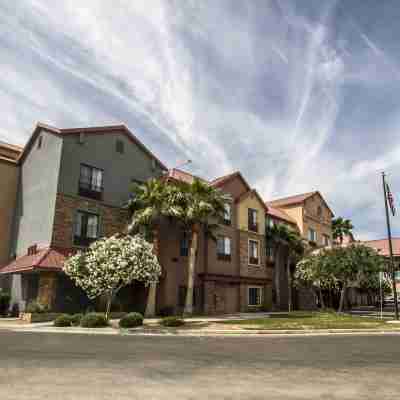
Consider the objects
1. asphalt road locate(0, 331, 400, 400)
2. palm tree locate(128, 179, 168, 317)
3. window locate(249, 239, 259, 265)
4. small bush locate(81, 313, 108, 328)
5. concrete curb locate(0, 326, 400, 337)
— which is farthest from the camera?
window locate(249, 239, 259, 265)

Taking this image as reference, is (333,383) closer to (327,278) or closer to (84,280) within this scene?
(84,280)

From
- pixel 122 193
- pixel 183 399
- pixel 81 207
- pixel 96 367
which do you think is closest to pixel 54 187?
pixel 81 207

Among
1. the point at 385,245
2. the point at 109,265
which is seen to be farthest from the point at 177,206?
the point at 385,245

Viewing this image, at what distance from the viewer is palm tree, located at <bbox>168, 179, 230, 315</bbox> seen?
2859 cm

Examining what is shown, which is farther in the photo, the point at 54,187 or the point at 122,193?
the point at 122,193

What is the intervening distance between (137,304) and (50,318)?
299 inches

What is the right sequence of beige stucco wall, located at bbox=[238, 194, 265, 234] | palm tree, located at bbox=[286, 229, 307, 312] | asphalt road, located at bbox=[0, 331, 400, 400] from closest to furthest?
asphalt road, located at bbox=[0, 331, 400, 400] < beige stucco wall, located at bbox=[238, 194, 265, 234] < palm tree, located at bbox=[286, 229, 307, 312]

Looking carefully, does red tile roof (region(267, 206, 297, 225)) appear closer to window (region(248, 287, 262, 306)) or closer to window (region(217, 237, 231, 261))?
window (region(217, 237, 231, 261))

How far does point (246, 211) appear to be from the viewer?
39.2 metres

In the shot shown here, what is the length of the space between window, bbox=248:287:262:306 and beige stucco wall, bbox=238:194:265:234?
220 inches

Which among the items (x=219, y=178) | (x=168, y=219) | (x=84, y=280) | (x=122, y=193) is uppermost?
(x=219, y=178)

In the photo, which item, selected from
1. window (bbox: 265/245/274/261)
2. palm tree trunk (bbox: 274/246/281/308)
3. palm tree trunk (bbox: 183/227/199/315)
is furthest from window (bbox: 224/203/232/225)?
palm tree trunk (bbox: 274/246/281/308)

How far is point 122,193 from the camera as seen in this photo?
31359 millimetres

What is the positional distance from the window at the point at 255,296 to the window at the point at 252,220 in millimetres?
5633
